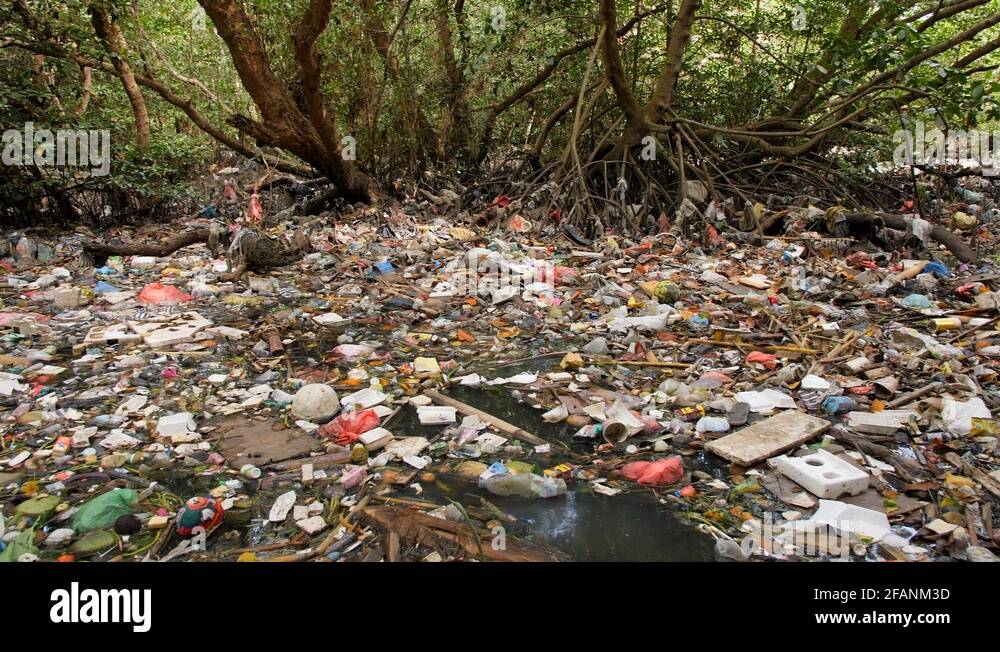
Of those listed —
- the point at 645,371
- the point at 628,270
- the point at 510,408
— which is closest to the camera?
the point at 510,408

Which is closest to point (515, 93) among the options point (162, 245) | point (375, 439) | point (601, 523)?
point (162, 245)

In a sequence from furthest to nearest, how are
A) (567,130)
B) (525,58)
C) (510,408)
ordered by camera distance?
(567,130) → (525,58) → (510,408)

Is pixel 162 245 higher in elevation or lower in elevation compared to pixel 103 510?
higher

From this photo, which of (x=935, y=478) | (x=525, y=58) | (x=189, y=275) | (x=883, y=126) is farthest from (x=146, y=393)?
(x=883, y=126)

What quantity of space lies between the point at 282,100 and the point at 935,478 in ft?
18.0

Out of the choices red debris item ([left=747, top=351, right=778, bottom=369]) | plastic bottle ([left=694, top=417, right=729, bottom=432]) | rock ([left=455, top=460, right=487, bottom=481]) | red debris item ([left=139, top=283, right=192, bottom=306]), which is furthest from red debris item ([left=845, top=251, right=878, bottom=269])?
red debris item ([left=139, top=283, right=192, bottom=306])

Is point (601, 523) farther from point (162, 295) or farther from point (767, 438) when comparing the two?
point (162, 295)

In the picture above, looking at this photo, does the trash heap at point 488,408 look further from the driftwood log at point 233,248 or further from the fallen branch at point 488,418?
the driftwood log at point 233,248

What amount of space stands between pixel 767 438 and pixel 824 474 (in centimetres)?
33

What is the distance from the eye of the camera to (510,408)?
301cm

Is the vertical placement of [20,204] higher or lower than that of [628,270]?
higher

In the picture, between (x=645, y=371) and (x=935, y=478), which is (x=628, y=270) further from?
(x=935, y=478)
